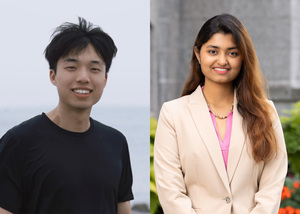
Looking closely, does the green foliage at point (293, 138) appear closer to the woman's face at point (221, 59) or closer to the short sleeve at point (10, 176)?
the woman's face at point (221, 59)

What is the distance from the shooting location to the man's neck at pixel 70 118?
9.60ft

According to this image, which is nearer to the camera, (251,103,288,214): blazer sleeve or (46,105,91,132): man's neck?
(46,105,91,132): man's neck

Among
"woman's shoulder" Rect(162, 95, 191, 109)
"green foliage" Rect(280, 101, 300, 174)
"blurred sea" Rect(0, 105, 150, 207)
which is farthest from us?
"green foliage" Rect(280, 101, 300, 174)

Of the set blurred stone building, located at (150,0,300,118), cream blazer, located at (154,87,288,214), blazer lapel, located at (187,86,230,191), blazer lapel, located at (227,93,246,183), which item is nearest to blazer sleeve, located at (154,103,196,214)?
cream blazer, located at (154,87,288,214)

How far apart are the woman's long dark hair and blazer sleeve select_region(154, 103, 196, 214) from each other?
0.38 meters

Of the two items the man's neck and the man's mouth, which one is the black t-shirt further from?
the man's mouth

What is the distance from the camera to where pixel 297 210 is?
257 inches

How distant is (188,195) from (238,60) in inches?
28.9

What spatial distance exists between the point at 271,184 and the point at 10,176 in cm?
133

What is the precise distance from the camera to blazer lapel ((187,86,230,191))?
132 inches

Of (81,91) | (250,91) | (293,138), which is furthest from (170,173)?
(293,138)

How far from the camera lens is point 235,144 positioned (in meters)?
3.40

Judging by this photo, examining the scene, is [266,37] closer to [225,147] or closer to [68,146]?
[225,147]

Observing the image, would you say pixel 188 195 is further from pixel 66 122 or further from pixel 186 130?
pixel 66 122
